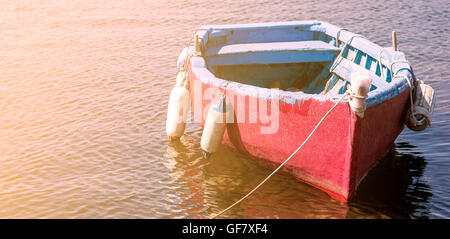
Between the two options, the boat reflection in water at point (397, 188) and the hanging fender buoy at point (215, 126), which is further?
the hanging fender buoy at point (215, 126)

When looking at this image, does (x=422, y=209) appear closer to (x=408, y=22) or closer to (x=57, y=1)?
(x=408, y=22)

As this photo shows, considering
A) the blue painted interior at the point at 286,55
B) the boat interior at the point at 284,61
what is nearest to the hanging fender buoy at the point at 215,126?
the blue painted interior at the point at 286,55

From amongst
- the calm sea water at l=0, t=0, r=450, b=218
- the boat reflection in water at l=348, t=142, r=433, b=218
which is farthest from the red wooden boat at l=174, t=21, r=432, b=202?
the calm sea water at l=0, t=0, r=450, b=218

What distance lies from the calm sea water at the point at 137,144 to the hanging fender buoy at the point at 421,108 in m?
0.92

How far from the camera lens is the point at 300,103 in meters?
6.36

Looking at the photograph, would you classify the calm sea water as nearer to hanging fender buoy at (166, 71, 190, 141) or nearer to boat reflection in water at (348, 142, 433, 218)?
boat reflection in water at (348, 142, 433, 218)

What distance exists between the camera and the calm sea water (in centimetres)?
698

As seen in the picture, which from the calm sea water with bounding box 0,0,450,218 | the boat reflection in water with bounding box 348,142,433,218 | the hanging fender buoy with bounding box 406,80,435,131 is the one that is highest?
the hanging fender buoy with bounding box 406,80,435,131

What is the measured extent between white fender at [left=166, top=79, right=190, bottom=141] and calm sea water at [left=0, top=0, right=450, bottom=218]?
0.37 m

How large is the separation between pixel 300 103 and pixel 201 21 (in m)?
12.5

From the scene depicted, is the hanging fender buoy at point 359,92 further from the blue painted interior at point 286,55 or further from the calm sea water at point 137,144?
the blue painted interior at point 286,55

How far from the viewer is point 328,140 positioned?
627cm

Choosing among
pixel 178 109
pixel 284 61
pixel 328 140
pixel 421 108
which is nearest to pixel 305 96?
pixel 328 140

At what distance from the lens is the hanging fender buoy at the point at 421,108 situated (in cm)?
719
